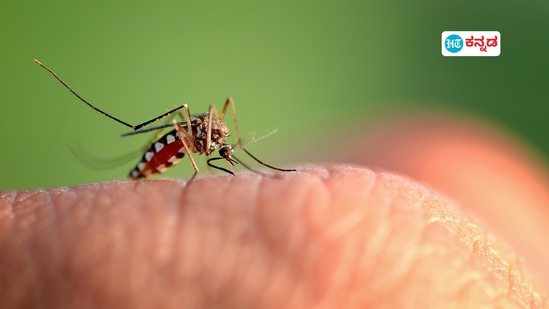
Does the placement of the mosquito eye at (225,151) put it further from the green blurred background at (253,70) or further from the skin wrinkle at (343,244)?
the green blurred background at (253,70)

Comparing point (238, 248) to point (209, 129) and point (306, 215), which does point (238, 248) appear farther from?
point (209, 129)

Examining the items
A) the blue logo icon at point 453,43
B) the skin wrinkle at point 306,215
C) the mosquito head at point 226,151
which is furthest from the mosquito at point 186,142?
the blue logo icon at point 453,43

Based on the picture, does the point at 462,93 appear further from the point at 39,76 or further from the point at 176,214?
the point at 176,214

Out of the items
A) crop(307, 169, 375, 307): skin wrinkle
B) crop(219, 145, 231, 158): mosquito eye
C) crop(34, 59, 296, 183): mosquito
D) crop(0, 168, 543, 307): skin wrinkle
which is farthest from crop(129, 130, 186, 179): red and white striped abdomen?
crop(307, 169, 375, 307): skin wrinkle

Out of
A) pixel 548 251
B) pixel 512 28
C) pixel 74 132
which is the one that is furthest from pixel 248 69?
pixel 548 251

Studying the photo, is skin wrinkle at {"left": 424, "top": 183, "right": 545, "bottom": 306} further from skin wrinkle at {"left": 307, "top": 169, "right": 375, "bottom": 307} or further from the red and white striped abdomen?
the red and white striped abdomen

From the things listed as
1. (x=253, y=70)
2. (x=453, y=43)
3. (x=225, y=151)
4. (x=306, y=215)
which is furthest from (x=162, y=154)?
(x=253, y=70)
